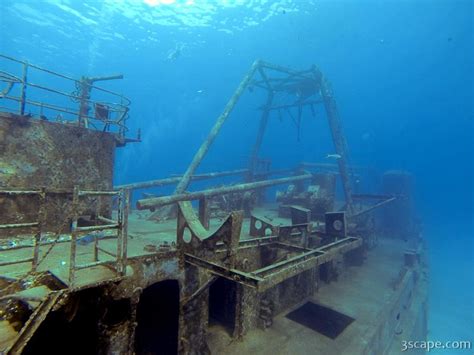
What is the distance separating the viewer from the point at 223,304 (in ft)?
21.3

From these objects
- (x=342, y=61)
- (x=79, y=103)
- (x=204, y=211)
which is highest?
(x=342, y=61)

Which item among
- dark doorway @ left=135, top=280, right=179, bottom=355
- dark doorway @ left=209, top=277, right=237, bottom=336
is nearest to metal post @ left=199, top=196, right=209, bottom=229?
dark doorway @ left=209, top=277, right=237, bottom=336

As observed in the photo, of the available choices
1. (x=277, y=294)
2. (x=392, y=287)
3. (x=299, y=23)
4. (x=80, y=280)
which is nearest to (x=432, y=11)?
(x=299, y=23)

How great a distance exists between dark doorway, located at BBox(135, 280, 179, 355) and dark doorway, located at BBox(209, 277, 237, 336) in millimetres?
975

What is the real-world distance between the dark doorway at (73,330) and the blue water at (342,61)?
19.9 metres

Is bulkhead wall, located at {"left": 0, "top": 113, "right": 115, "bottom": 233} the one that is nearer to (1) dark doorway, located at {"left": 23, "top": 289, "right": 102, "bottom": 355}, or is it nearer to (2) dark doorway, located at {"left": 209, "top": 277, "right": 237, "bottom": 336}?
(1) dark doorway, located at {"left": 23, "top": 289, "right": 102, "bottom": 355}

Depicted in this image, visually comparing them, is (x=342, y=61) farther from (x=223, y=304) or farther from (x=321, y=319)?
(x=223, y=304)

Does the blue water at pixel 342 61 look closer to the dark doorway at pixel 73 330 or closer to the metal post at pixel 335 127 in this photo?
the metal post at pixel 335 127

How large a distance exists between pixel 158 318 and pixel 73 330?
2.32 m

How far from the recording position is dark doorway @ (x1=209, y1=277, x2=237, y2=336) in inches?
234

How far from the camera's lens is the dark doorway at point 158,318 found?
18.2ft

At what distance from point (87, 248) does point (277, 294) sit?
4603 mm

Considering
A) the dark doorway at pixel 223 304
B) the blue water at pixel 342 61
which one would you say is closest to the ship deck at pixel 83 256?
the dark doorway at pixel 223 304

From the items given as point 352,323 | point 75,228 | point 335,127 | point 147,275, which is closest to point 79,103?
point 147,275
